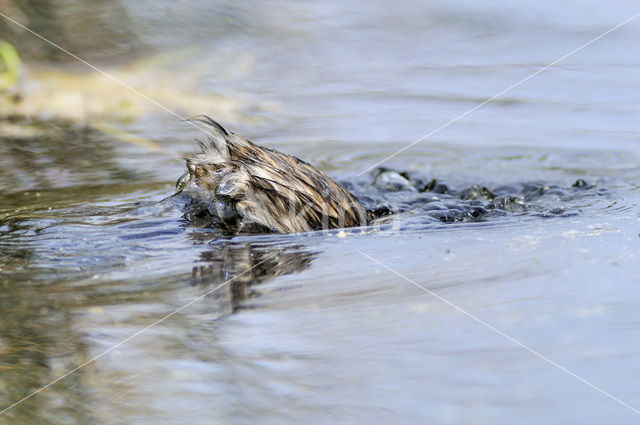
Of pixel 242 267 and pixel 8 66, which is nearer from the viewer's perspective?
pixel 242 267

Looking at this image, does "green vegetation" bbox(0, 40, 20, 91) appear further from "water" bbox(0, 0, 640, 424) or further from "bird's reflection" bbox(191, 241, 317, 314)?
"bird's reflection" bbox(191, 241, 317, 314)

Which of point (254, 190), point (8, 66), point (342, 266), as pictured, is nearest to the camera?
point (342, 266)

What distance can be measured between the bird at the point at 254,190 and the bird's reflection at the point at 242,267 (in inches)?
6.6

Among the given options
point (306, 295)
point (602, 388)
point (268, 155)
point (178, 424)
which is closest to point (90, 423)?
point (178, 424)

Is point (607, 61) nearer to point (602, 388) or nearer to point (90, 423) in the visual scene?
point (602, 388)

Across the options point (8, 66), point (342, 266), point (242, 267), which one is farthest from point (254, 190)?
point (8, 66)

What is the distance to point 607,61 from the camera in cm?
743

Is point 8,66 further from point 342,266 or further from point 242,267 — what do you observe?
point 342,266

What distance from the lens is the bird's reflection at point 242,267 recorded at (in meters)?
2.99

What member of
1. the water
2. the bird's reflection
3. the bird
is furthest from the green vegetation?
the bird's reflection

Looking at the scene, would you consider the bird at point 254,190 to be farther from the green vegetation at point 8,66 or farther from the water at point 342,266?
the green vegetation at point 8,66

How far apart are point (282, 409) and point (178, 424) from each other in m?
0.29

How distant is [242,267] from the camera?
3.32 meters

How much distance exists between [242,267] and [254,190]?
0.43 meters
